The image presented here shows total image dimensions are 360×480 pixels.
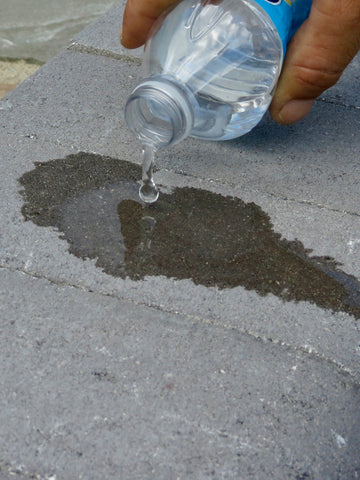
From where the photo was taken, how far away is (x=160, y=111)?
1.73 meters

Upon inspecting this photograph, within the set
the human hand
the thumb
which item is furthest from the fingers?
the thumb

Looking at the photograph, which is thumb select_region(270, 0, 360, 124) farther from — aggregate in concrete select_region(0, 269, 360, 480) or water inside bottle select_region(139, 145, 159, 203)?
aggregate in concrete select_region(0, 269, 360, 480)

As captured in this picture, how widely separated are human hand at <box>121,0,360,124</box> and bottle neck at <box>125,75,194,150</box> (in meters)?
0.33

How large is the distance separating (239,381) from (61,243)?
60 cm

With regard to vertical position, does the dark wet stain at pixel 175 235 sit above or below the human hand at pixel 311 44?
below

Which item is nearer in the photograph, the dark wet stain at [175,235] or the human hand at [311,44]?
the dark wet stain at [175,235]

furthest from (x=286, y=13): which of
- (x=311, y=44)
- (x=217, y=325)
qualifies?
(x=217, y=325)

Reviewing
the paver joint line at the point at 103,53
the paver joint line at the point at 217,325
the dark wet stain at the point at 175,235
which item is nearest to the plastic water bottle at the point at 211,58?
the dark wet stain at the point at 175,235

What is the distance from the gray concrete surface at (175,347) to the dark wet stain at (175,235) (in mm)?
20

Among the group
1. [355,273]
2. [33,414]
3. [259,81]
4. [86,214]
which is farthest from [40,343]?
[259,81]

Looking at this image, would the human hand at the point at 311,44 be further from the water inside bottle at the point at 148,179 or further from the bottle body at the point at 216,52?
the water inside bottle at the point at 148,179

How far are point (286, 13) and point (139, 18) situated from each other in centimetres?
44

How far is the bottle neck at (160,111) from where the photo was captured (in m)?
1.58

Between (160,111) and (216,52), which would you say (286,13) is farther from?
(160,111)
